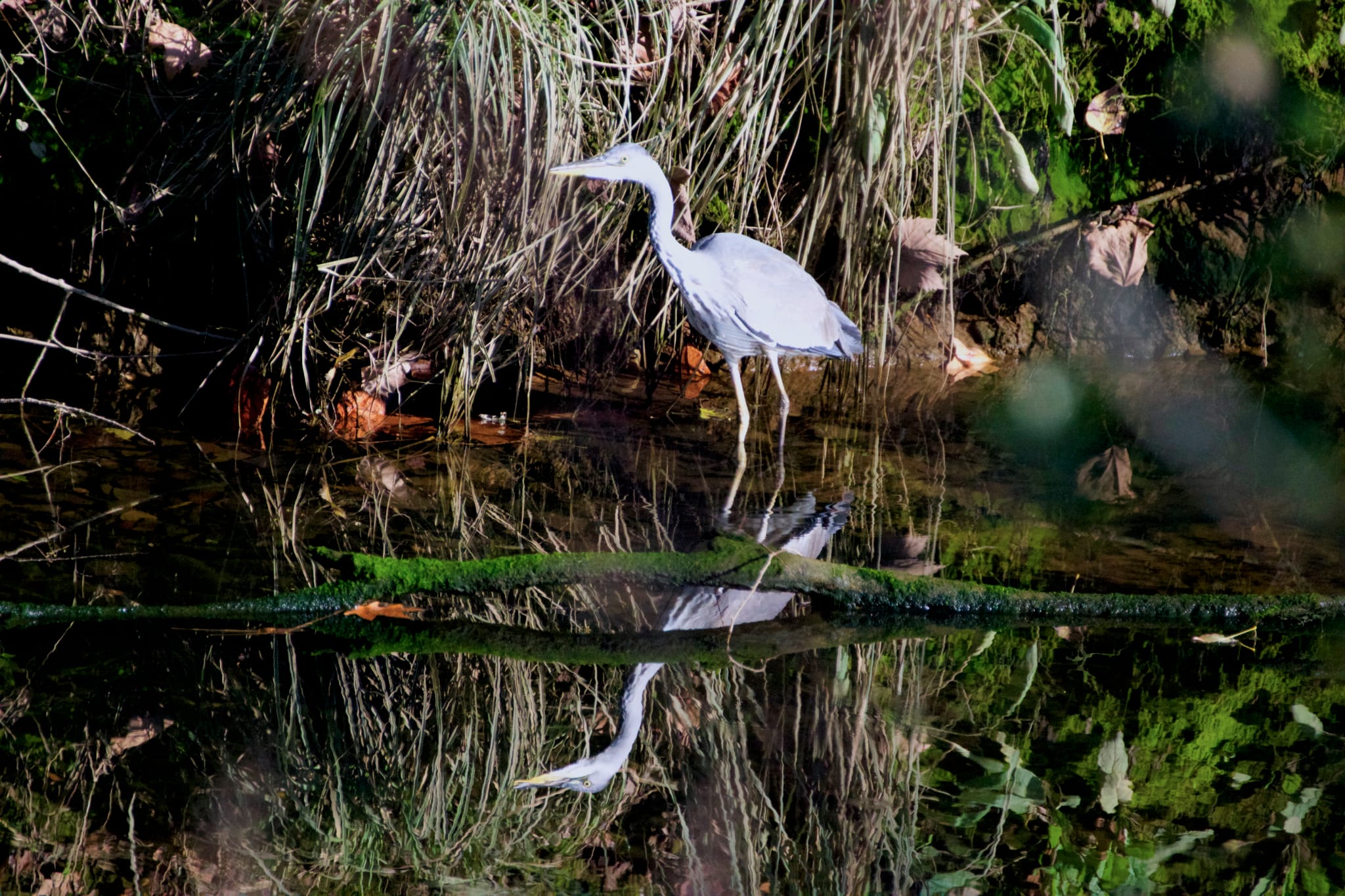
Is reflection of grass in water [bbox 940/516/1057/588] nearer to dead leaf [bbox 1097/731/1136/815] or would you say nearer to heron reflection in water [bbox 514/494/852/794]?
heron reflection in water [bbox 514/494/852/794]

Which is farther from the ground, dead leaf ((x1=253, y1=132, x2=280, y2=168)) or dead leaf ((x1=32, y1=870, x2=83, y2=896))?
dead leaf ((x1=253, y1=132, x2=280, y2=168))

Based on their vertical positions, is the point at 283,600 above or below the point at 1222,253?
below

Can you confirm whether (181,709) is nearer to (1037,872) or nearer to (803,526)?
(1037,872)

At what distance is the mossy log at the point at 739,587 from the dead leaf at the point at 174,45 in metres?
2.18

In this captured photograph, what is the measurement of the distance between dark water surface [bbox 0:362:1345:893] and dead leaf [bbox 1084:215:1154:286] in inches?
80.3

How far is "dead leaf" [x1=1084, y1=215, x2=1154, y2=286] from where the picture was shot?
5637 millimetres

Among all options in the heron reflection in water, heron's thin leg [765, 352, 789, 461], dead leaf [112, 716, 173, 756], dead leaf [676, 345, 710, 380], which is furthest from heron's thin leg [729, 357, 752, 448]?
dead leaf [112, 716, 173, 756]

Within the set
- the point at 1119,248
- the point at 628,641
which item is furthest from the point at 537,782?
the point at 1119,248

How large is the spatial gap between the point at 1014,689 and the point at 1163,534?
122 centimetres

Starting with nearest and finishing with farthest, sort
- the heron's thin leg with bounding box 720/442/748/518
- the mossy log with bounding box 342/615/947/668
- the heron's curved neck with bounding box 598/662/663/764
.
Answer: the heron's curved neck with bounding box 598/662/663/764
the mossy log with bounding box 342/615/947/668
the heron's thin leg with bounding box 720/442/748/518

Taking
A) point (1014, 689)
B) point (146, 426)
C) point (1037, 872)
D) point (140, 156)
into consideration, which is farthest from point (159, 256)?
point (1037, 872)

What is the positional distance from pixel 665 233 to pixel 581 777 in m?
2.27

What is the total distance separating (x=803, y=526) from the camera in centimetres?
345

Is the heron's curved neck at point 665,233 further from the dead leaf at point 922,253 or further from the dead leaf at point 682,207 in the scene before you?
the dead leaf at point 922,253
